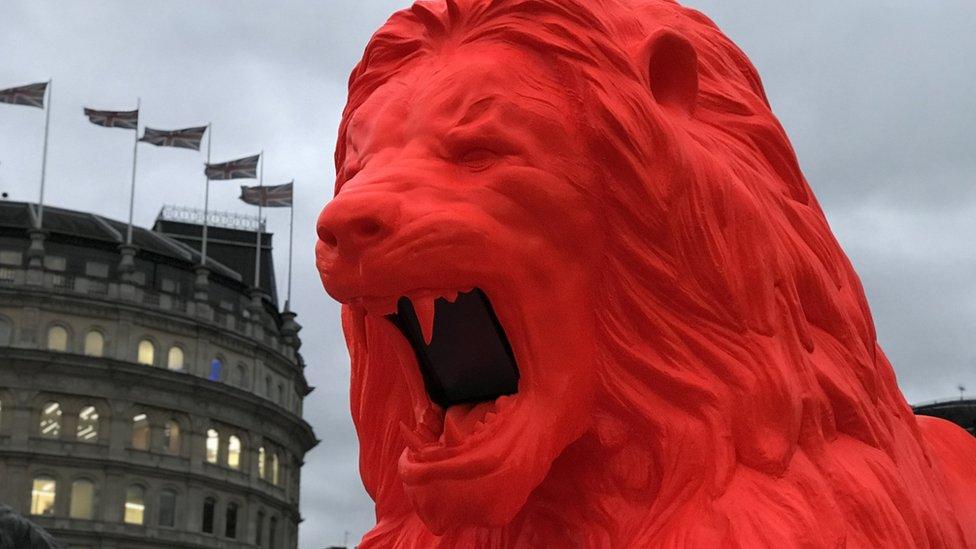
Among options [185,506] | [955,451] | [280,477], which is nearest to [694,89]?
[955,451]

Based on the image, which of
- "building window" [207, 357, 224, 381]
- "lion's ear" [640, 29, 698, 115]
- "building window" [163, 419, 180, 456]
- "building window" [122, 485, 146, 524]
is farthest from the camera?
"building window" [207, 357, 224, 381]

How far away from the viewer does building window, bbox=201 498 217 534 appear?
45900 millimetres

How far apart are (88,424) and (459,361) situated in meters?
44.5

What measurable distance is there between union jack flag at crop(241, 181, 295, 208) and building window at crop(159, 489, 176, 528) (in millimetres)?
12510

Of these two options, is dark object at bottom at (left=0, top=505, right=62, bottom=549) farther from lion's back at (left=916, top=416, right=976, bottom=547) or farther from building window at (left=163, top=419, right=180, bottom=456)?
building window at (left=163, top=419, right=180, bottom=456)

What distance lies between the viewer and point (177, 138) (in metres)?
45.5

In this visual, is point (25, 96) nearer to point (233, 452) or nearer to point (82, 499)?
point (82, 499)

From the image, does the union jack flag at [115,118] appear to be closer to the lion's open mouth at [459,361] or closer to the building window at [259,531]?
the building window at [259,531]

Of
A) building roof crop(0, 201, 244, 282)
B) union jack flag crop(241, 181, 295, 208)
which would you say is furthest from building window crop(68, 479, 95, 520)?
union jack flag crop(241, 181, 295, 208)

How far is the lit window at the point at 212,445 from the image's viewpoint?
46.6 m

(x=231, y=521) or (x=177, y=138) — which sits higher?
(x=177, y=138)

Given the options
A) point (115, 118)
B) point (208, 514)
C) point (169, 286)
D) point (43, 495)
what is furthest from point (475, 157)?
point (208, 514)

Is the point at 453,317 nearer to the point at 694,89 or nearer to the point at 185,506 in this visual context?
the point at 694,89

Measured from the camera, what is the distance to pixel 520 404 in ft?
6.69
